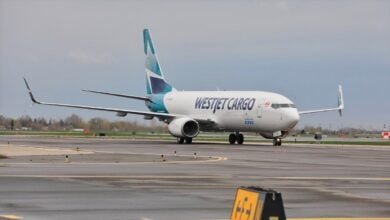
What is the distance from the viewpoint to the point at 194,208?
15.8 metres

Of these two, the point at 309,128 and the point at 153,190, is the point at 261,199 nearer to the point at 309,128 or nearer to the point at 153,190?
the point at 153,190

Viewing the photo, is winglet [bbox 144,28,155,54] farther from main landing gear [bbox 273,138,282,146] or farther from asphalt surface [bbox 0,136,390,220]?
asphalt surface [bbox 0,136,390,220]

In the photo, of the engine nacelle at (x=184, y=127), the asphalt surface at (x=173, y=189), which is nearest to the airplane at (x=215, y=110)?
the engine nacelle at (x=184, y=127)

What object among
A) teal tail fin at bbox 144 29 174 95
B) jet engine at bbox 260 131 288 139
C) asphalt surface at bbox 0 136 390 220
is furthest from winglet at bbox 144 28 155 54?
asphalt surface at bbox 0 136 390 220

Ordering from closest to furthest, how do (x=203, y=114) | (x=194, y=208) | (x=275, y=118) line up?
(x=194, y=208)
(x=275, y=118)
(x=203, y=114)

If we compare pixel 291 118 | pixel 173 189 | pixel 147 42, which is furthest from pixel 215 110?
pixel 173 189

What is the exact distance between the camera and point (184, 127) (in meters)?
63.9

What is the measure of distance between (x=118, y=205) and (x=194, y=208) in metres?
1.59

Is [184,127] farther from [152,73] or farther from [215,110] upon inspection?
[152,73]

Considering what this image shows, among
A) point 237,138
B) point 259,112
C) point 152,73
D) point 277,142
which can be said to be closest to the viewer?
point 259,112

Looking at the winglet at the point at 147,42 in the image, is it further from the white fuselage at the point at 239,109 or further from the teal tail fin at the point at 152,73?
the white fuselage at the point at 239,109

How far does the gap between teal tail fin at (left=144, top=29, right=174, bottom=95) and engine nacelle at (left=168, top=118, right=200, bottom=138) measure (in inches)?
369

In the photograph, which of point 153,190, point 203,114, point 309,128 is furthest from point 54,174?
point 309,128

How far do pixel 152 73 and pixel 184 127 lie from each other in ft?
40.4
